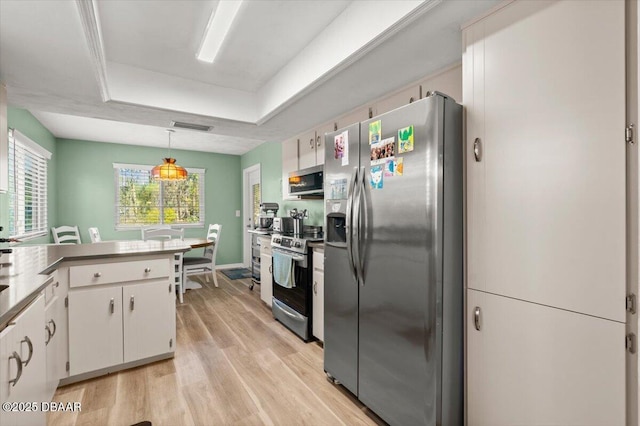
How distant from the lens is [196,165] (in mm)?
6316

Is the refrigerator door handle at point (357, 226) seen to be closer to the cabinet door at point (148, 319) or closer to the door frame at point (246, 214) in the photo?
the cabinet door at point (148, 319)

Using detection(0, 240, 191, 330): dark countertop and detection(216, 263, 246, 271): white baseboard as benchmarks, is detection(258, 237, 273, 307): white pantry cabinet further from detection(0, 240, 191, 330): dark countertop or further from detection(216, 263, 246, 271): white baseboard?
detection(216, 263, 246, 271): white baseboard

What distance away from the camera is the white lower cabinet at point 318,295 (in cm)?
274

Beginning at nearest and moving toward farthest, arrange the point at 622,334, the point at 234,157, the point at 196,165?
the point at 622,334
the point at 196,165
the point at 234,157

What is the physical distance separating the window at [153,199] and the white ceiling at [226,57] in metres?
2.92

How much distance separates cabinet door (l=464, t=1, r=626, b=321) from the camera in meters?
1.12

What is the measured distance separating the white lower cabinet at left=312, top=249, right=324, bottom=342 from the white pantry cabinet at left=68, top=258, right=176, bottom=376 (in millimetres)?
1227

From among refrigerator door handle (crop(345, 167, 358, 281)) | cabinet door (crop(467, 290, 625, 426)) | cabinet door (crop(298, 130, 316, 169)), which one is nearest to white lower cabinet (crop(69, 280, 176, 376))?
refrigerator door handle (crop(345, 167, 358, 281))

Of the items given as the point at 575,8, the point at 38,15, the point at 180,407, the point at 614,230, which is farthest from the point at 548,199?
the point at 38,15

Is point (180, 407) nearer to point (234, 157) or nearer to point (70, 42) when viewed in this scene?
point (70, 42)

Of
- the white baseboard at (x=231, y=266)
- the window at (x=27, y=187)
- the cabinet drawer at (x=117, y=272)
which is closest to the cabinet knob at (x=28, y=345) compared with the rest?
the cabinet drawer at (x=117, y=272)

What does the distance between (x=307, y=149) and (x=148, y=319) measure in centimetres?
241

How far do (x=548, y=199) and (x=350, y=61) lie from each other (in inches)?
56.6

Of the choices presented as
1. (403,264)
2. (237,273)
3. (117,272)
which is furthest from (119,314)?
(237,273)
